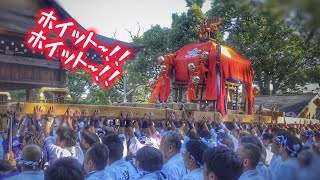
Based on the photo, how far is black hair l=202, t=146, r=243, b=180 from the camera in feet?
7.56

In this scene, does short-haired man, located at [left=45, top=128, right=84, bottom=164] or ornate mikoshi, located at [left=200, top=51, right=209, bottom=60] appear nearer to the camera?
short-haired man, located at [left=45, top=128, right=84, bottom=164]

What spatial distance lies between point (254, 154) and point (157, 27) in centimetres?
1282

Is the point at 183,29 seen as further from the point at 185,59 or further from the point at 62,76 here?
the point at 62,76

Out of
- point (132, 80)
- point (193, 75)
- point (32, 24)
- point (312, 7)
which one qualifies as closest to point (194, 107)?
point (193, 75)

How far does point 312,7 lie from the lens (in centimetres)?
58

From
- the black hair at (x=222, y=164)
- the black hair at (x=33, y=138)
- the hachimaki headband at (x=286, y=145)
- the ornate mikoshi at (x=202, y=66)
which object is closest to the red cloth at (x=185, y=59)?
the ornate mikoshi at (x=202, y=66)

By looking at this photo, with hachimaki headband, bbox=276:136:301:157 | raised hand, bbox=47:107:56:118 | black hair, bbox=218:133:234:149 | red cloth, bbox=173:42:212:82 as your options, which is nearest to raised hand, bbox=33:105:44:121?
raised hand, bbox=47:107:56:118

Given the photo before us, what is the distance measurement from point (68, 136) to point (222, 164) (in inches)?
66.6

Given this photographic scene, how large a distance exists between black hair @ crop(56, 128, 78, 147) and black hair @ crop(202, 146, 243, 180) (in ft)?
5.17

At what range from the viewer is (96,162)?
2809 mm

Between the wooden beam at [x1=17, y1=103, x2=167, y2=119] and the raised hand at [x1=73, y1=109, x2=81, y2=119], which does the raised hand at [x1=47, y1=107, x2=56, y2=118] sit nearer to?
the wooden beam at [x1=17, y1=103, x2=167, y2=119]

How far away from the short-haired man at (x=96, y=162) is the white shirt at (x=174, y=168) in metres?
0.54

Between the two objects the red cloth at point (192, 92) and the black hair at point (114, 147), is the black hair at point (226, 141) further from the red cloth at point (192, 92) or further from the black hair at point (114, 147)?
the red cloth at point (192, 92)

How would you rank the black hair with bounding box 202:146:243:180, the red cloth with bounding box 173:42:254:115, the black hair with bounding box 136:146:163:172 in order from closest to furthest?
the black hair with bounding box 202:146:243:180 < the black hair with bounding box 136:146:163:172 < the red cloth with bounding box 173:42:254:115
